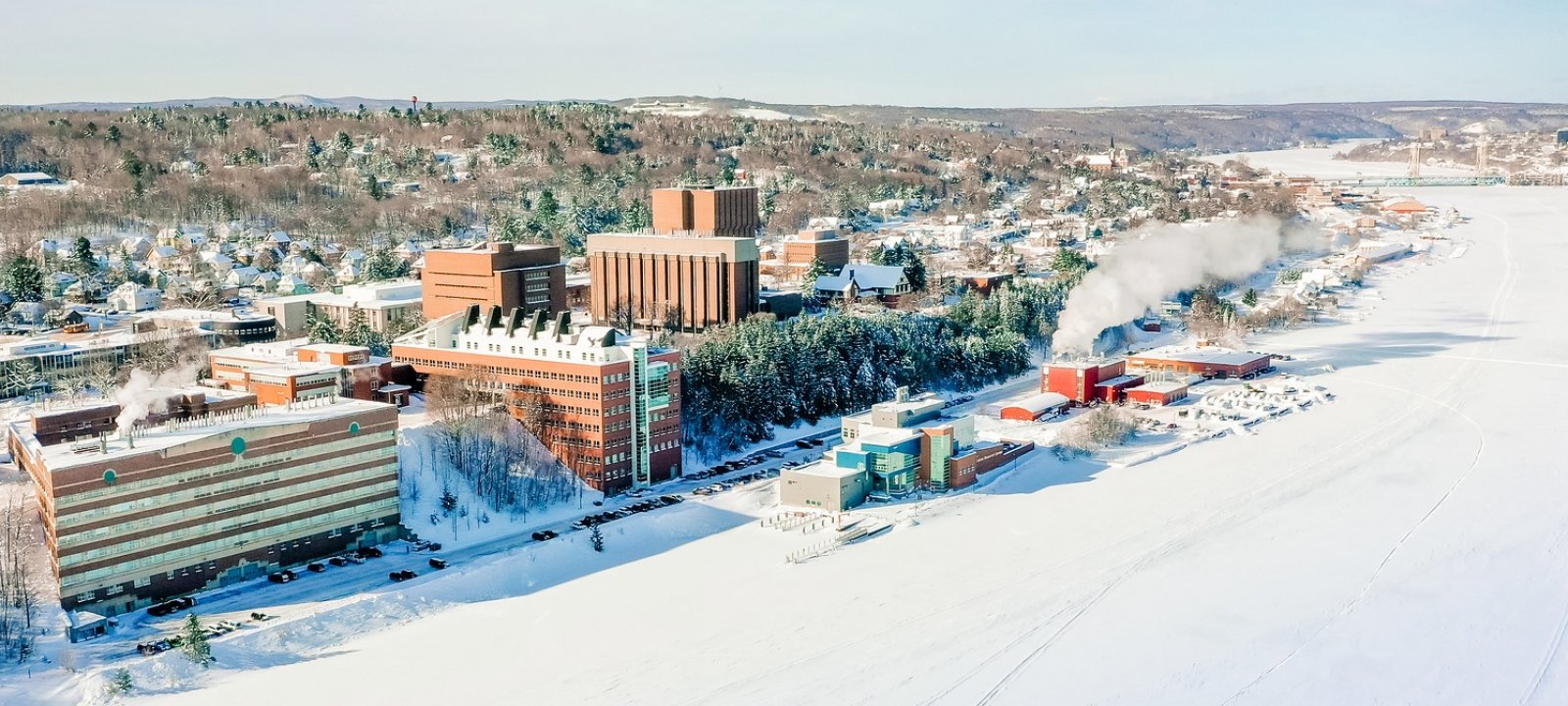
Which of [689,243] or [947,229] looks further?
[947,229]

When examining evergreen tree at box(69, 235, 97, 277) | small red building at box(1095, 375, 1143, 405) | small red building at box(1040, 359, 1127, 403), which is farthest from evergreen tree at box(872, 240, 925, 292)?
evergreen tree at box(69, 235, 97, 277)

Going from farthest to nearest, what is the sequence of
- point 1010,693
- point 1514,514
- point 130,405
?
1. point 1514,514
2. point 130,405
3. point 1010,693

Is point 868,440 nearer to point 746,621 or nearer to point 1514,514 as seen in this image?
point 746,621

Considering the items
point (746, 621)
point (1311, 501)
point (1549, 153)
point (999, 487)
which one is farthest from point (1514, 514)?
point (1549, 153)

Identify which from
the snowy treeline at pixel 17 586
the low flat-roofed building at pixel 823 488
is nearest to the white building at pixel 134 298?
the snowy treeline at pixel 17 586

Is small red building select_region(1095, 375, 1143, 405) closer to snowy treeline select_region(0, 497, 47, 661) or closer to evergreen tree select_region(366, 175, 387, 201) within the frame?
snowy treeline select_region(0, 497, 47, 661)

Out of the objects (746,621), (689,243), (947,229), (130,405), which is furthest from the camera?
(947,229)

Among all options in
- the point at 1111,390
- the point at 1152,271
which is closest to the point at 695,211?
the point at 1152,271
